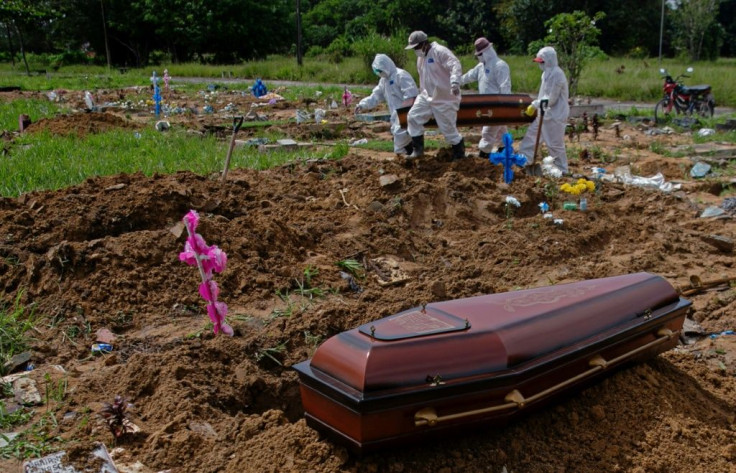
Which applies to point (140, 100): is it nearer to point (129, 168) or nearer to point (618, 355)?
point (129, 168)

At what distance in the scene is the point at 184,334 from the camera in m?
4.35

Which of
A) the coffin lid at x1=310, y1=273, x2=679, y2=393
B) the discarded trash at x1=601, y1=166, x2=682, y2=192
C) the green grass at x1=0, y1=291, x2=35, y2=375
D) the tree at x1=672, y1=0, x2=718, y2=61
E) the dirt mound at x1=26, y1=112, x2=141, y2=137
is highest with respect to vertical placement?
the tree at x1=672, y1=0, x2=718, y2=61

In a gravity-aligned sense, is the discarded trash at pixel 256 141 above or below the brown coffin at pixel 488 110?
below

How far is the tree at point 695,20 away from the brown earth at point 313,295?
2469 cm

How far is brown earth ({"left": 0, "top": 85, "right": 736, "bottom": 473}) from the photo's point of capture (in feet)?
9.79

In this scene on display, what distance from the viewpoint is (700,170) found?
357 inches

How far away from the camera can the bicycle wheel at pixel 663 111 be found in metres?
13.5

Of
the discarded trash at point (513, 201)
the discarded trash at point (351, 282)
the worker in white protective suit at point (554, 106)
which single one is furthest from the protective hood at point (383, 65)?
the discarded trash at point (351, 282)

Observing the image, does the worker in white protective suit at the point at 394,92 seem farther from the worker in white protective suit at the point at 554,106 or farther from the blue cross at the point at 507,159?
the blue cross at the point at 507,159

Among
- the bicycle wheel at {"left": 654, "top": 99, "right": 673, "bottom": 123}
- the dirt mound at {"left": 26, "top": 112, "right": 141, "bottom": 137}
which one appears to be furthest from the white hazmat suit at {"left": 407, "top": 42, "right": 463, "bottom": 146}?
the bicycle wheel at {"left": 654, "top": 99, "right": 673, "bottom": 123}

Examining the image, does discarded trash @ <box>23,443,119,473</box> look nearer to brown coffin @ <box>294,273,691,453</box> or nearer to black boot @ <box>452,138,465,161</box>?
brown coffin @ <box>294,273,691,453</box>

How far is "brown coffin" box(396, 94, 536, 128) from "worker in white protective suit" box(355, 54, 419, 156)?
448 mm

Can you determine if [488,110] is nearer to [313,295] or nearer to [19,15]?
[313,295]

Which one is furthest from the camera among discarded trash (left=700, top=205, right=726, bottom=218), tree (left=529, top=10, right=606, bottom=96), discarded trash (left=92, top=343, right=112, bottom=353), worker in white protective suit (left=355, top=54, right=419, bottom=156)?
tree (left=529, top=10, right=606, bottom=96)
